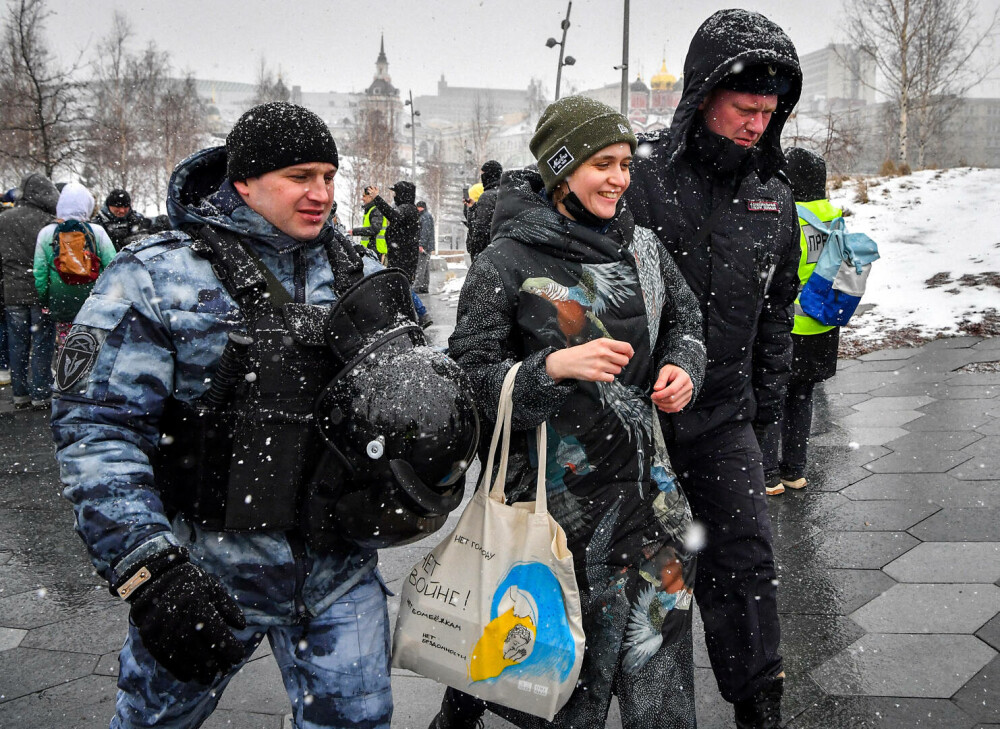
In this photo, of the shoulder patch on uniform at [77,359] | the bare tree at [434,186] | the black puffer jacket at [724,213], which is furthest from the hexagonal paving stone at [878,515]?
the bare tree at [434,186]

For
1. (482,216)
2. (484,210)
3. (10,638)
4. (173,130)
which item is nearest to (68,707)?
(10,638)

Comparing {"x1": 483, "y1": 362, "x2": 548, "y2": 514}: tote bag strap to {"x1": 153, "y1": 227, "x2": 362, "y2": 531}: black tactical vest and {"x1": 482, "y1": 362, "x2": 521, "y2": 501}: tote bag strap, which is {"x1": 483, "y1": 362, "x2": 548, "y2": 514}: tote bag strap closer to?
{"x1": 482, "y1": 362, "x2": 521, "y2": 501}: tote bag strap

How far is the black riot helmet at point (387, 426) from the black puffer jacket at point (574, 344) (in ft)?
1.04

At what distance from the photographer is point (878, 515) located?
172 inches

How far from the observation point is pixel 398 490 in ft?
5.35

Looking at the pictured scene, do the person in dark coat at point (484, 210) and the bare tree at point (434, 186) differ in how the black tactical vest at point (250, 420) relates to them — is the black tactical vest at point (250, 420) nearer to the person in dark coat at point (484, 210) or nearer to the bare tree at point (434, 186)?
the person in dark coat at point (484, 210)

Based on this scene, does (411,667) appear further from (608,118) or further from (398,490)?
(608,118)

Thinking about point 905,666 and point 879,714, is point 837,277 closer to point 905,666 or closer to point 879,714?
point 905,666

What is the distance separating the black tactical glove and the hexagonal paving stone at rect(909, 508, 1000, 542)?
3710 mm

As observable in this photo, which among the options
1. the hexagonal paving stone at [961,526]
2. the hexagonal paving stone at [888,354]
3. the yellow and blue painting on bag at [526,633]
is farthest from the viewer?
the hexagonal paving stone at [888,354]

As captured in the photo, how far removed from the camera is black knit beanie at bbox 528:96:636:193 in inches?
82.5

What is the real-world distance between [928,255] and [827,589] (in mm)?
10728

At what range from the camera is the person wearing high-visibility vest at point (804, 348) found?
4.60 metres

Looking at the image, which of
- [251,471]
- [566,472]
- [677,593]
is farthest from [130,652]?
[677,593]
